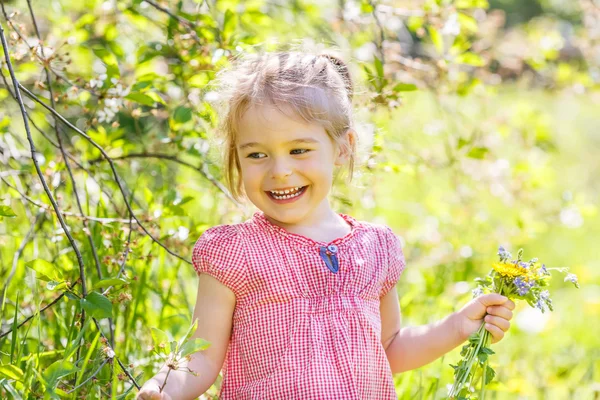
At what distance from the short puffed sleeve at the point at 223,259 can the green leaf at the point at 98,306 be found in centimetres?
35

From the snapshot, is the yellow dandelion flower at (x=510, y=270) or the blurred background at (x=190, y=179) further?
the blurred background at (x=190, y=179)

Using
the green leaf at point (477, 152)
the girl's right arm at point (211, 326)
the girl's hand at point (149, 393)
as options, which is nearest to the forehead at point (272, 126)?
the girl's right arm at point (211, 326)

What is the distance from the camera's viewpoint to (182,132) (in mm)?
2393

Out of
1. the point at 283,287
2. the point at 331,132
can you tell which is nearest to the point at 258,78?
the point at 331,132

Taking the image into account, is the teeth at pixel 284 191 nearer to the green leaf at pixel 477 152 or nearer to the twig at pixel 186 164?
the twig at pixel 186 164

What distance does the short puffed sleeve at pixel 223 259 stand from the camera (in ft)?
5.98

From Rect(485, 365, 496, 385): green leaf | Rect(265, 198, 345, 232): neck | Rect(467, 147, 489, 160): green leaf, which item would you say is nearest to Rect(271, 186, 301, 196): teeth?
Rect(265, 198, 345, 232): neck

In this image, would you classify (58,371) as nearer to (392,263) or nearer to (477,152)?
(392,263)

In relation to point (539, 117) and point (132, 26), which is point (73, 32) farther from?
point (539, 117)

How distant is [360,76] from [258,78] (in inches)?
26.4

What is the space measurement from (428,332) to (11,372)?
1.00 metres

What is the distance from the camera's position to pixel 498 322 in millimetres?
1770

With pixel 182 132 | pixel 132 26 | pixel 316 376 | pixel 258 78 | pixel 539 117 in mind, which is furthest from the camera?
pixel 539 117

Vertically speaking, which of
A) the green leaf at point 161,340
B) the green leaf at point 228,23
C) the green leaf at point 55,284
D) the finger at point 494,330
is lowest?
the green leaf at point 161,340
